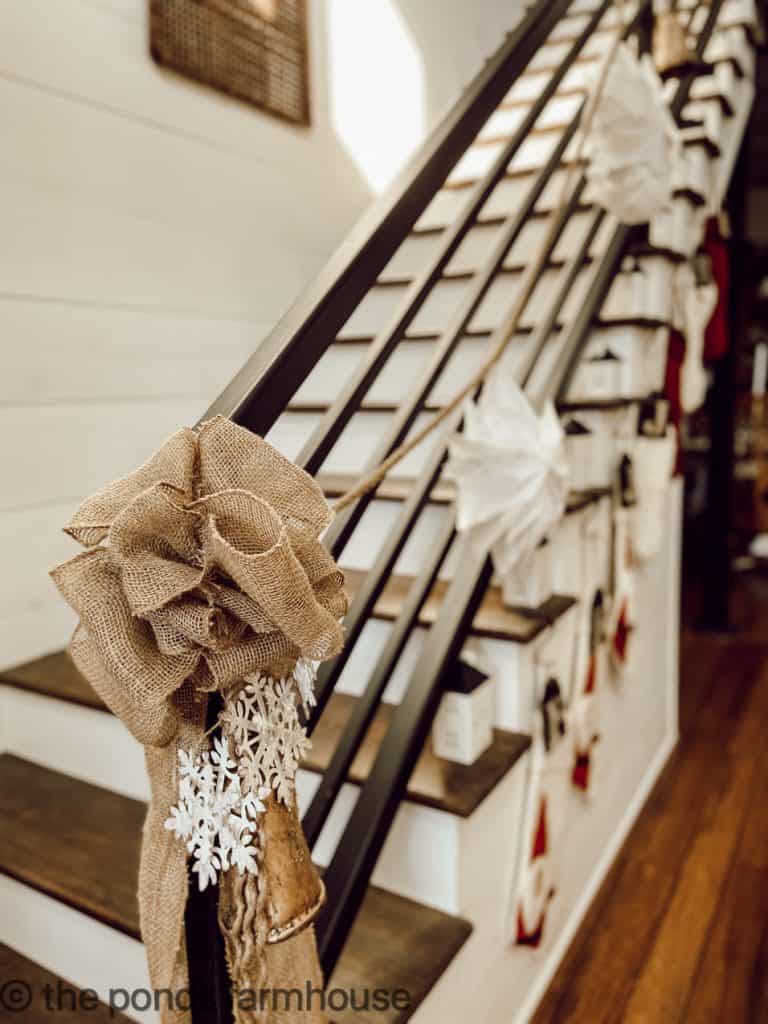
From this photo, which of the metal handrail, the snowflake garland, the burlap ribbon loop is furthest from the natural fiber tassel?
the snowflake garland

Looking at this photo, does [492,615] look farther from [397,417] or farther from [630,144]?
[630,144]

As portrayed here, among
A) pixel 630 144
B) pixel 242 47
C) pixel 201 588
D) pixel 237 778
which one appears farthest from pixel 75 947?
pixel 242 47

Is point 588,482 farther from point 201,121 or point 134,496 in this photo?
point 201,121

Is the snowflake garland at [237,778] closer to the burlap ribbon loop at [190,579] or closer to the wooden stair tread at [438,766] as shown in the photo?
the burlap ribbon loop at [190,579]

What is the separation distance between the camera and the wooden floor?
1609 millimetres

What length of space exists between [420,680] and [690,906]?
119 centimetres

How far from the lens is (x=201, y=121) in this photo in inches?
84.4

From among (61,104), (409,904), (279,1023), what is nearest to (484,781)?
(409,904)

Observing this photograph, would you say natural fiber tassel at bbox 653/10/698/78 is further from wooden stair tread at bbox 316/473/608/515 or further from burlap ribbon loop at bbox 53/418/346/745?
burlap ribbon loop at bbox 53/418/346/745

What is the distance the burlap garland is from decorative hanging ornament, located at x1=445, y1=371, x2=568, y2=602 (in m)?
0.66

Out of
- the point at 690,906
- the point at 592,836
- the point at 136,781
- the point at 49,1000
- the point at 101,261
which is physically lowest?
the point at 690,906

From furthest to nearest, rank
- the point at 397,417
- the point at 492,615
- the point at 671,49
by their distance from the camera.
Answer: the point at 671,49 < the point at 492,615 < the point at 397,417

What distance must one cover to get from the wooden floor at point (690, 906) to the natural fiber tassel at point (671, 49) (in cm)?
203

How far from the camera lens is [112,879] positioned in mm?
1262
